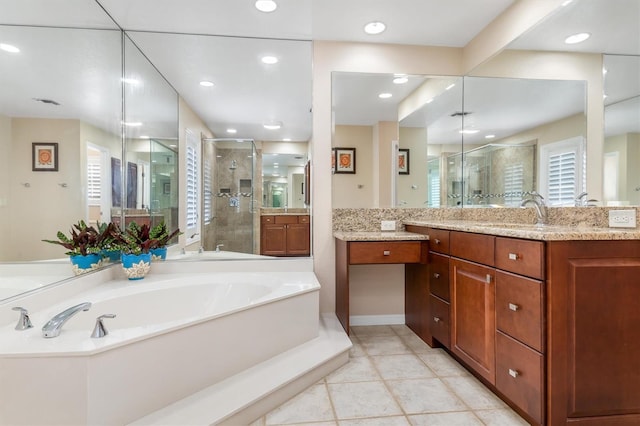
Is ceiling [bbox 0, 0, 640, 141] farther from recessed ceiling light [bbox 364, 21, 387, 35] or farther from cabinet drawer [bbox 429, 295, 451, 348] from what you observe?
cabinet drawer [bbox 429, 295, 451, 348]

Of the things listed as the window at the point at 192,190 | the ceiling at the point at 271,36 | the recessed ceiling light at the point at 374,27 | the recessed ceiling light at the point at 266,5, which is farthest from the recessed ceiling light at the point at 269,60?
the window at the point at 192,190

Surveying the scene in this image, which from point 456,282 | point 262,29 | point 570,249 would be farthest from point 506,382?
point 262,29

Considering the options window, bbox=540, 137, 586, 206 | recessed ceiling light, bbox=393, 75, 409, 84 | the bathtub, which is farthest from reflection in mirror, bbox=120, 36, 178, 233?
window, bbox=540, 137, 586, 206

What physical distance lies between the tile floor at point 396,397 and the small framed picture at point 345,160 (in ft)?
4.73

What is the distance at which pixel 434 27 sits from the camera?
2391 millimetres

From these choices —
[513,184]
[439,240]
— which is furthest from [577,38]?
[439,240]

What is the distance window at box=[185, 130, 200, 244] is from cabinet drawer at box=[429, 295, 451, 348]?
1997 mm

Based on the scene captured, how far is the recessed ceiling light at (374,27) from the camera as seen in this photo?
7.73 ft

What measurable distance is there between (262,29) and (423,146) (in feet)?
5.34

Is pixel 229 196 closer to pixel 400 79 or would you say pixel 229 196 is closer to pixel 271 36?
pixel 271 36

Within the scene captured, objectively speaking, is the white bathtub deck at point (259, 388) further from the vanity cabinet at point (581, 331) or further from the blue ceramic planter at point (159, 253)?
the blue ceramic planter at point (159, 253)

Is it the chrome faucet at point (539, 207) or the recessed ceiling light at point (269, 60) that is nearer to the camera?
the chrome faucet at point (539, 207)

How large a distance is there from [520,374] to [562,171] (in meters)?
1.29

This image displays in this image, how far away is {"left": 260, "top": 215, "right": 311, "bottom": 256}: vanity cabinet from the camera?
2.76 meters
